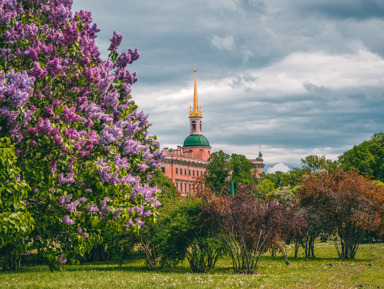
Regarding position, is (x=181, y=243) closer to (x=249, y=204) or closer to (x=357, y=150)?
(x=249, y=204)

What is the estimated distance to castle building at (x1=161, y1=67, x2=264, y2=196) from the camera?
13512 cm

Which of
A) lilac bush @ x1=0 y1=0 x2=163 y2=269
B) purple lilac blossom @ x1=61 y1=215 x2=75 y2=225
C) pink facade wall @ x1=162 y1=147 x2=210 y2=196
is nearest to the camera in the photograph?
lilac bush @ x1=0 y1=0 x2=163 y2=269

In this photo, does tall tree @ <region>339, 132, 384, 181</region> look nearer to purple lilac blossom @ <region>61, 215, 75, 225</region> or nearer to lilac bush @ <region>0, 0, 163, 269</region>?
lilac bush @ <region>0, 0, 163, 269</region>

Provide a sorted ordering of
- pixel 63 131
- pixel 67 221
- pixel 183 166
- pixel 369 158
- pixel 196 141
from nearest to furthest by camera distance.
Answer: pixel 63 131 → pixel 67 221 → pixel 369 158 → pixel 183 166 → pixel 196 141

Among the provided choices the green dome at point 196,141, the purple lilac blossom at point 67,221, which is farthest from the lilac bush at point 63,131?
the green dome at point 196,141

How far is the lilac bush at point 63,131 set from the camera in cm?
1249

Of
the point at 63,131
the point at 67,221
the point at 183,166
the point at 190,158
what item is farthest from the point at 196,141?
the point at 63,131

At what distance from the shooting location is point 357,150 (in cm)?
9094

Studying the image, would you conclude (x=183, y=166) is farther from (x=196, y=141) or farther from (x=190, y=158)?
(x=196, y=141)

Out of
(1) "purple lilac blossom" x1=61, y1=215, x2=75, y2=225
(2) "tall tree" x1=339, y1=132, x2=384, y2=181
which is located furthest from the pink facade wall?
(1) "purple lilac blossom" x1=61, y1=215, x2=75, y2=225

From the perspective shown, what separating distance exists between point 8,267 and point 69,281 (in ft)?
39.3

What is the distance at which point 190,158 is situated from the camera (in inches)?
5674

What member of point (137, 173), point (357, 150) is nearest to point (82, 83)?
point (137, 173)

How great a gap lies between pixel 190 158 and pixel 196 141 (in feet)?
36.6
